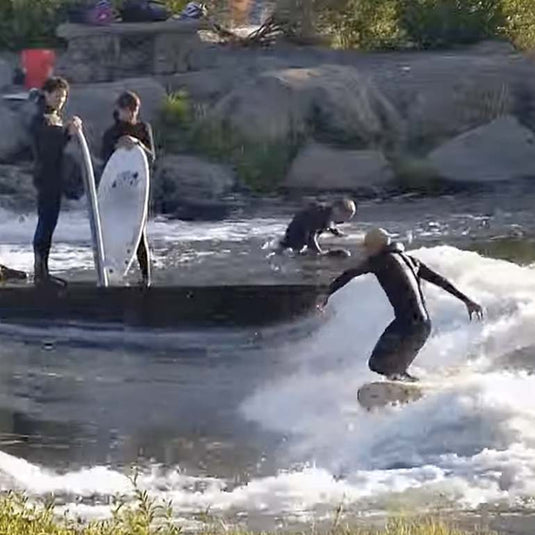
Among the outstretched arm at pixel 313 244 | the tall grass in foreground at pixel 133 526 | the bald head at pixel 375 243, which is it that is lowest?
the outstretched arm at pixel 313 244

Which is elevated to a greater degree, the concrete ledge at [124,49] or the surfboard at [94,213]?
the surfboard at [94,213]

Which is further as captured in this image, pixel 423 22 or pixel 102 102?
pixel 423 22

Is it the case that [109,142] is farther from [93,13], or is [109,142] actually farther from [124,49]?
[93,13]

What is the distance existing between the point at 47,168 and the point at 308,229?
393 centimetres

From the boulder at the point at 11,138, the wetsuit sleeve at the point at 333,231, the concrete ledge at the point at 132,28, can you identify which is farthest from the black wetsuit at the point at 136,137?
the concrete ledge at the point at 132,28

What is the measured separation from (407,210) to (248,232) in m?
3.17

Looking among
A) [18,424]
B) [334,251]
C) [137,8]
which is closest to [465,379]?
[18,424]

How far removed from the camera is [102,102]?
2395 cm

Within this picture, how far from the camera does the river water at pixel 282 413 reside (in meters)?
8.22

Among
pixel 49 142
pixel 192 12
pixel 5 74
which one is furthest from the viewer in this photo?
pixel 5 74

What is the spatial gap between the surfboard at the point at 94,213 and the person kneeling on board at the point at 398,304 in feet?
9.00

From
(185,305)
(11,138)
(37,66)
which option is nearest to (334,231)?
(185,305)

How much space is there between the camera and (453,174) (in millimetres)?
23938

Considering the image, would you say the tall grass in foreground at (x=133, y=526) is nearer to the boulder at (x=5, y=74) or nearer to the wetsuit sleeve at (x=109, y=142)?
the wetsuit sleeve at (x=109, y=142)
